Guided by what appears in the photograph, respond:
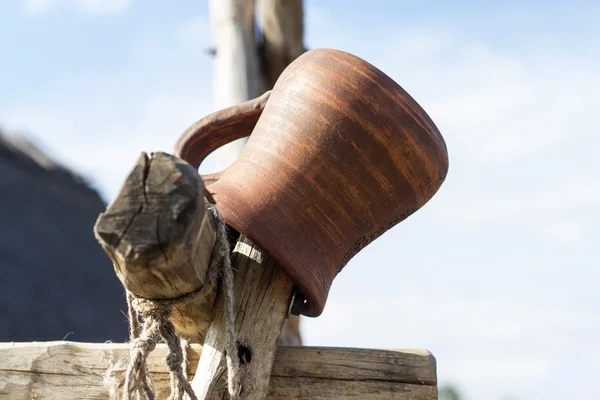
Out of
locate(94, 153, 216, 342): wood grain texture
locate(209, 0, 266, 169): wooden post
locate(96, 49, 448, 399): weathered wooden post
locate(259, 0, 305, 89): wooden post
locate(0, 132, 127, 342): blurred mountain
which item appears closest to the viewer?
locate(94, 153, 216, 342): wood grain texture

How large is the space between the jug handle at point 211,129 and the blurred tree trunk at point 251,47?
117cm

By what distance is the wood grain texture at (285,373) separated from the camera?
52.2 inches

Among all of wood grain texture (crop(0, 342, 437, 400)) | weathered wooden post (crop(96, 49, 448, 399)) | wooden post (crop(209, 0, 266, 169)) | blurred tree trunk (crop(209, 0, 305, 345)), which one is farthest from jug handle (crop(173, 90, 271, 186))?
wooden post (crop(209, 0, 266, 169))

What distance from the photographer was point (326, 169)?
126 centimetres

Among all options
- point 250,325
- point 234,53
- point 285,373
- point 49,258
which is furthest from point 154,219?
point 49,258

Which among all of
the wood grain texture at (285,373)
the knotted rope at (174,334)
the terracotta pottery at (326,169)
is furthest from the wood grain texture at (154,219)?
the wood grain texture at (285,373)

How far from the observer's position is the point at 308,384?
132cm

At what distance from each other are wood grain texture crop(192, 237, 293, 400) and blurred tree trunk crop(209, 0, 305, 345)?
4.66ft

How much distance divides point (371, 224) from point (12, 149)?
7840 mm

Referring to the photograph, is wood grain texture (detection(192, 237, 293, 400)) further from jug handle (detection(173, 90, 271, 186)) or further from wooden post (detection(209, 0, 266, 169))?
wooden post (detection(209, 0, 266, 169))

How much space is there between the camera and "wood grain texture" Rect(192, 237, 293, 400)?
1217mm

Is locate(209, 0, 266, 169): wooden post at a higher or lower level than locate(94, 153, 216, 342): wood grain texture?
higher

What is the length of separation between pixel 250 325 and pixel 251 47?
205 cm

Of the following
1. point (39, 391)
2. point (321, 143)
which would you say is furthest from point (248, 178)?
point (39, 391)
